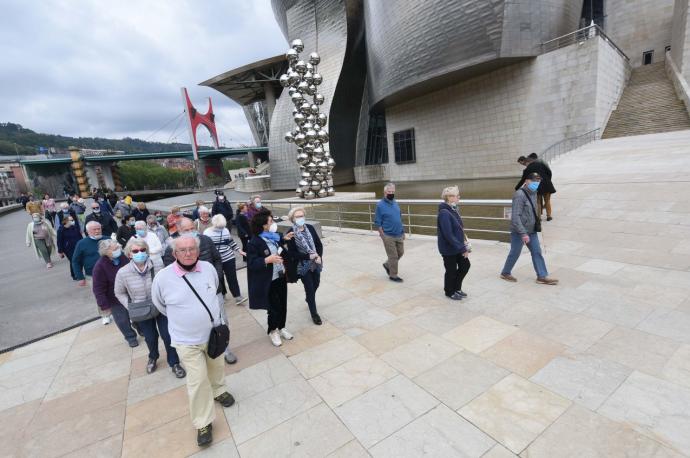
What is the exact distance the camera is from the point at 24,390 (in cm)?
370

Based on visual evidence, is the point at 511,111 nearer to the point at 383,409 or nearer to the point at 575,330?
the point at 575,330

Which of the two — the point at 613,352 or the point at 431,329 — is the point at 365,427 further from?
the point at 613,352

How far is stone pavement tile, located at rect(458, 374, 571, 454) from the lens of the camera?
240cm

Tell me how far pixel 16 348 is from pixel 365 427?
18.2ft

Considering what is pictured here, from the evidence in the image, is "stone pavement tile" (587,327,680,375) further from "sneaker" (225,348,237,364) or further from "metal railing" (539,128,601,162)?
"metal railing" (539,128,601,162)

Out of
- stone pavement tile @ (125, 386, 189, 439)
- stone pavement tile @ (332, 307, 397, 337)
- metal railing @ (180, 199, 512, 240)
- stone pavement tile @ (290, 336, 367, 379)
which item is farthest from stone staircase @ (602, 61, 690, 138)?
stone pavement tile @ (125, 386, 189, 439)

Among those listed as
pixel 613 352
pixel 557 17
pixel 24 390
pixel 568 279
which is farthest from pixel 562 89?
pixel 24 390

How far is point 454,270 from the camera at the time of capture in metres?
4.79

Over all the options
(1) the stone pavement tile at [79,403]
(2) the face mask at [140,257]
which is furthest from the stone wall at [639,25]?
(1) the stone pavement tile at [79,403]

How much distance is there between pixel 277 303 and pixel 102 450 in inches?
78.8

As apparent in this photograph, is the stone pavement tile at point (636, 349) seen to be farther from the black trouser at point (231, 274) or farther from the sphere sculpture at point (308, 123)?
the sphere sculpture at point (308, 123)

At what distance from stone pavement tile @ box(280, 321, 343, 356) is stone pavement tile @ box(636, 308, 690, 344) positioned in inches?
137

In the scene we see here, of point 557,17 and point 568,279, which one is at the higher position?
point 557,17

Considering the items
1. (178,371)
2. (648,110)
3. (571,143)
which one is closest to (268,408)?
(178,371)
